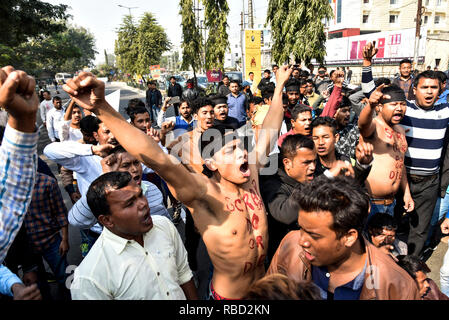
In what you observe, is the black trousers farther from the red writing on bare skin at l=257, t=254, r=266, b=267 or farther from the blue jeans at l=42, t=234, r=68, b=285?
the blue jeans at l=42, t=234, r=68, b=285

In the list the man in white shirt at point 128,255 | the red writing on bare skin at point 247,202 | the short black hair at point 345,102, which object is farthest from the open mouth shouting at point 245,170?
the short black hair at point 345,102

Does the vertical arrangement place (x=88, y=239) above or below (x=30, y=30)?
below

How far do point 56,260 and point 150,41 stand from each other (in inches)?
971

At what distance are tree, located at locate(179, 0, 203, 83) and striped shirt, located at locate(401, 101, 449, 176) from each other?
13010 mm

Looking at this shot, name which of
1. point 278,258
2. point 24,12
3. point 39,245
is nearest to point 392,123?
point 278,258

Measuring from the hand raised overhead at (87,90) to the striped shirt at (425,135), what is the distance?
3.54 meters

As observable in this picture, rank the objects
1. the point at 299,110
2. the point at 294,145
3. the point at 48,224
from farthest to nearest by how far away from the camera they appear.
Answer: the point at 299,110 < the point at 48,224 < the point at 294,145

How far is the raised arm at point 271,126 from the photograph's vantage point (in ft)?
9.18

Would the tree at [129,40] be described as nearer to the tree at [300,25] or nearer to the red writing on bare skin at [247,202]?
the tree at [300,25]

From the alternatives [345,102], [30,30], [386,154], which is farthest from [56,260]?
[30,30]

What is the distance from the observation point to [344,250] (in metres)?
1.61

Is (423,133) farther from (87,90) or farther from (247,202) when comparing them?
(87,90)

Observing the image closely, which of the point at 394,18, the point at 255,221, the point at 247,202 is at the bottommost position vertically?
the point at 255,221

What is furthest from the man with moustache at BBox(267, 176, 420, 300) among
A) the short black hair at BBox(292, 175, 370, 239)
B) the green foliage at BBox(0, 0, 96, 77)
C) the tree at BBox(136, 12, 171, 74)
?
the tree at BBox(136, 12, 171, 74)
